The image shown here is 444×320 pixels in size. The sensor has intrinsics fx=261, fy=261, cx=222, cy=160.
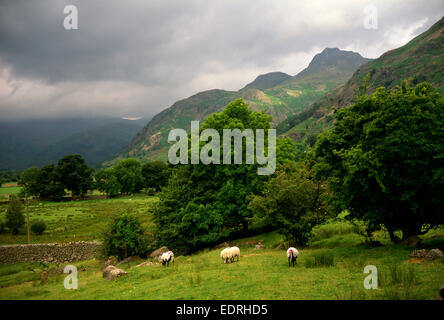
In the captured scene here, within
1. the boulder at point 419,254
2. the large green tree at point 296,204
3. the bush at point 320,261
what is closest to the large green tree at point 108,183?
the large green tree at point 296,204

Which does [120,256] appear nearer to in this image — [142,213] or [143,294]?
[143,294]

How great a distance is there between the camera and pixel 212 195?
34.5 m

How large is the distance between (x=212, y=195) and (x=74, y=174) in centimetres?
8743

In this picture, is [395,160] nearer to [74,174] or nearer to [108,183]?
[74,174]

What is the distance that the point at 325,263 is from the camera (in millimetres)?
17172

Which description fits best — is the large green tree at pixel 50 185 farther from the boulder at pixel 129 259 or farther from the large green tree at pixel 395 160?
the large green tree at pixel 395 160

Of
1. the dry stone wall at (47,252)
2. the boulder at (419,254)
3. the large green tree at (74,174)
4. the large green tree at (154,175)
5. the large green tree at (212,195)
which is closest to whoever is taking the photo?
the boulder at (419,254)

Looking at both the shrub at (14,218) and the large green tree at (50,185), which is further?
the large green tree at (50,185)

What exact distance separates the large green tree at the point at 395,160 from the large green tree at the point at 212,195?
1432 centimetres

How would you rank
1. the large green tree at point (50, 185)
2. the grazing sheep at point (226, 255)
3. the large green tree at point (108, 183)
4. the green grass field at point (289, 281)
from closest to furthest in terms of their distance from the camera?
1. the green grass field at point (289, 281)
2. the grazing sheep at point (226, 255)
3. the large green tree at point (50, 185)
4. the large green tree at point (108, 183)

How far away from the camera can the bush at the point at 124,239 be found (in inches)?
1231
